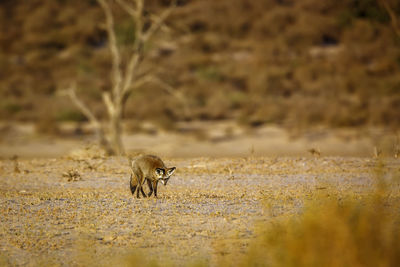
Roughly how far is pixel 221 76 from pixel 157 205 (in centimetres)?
2833

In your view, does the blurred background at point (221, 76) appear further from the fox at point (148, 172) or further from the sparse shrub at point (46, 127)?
the fox at point (148, 172)

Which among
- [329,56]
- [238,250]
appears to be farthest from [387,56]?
[238,250]

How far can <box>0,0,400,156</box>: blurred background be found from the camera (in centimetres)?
2419

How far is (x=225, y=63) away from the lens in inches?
1532

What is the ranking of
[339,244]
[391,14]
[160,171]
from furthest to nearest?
[391,14] < [160,171] < [339,244]

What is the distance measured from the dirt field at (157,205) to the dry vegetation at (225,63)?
416 inches

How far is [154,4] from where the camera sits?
44781 mm

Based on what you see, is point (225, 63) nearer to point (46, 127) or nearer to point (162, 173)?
point (46, 127)

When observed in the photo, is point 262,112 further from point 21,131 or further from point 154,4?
point 154,4

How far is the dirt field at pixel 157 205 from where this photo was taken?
6.33 metres

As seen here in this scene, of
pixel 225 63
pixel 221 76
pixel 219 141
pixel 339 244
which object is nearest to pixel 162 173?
pixel 339 244

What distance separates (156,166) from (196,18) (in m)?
38.2

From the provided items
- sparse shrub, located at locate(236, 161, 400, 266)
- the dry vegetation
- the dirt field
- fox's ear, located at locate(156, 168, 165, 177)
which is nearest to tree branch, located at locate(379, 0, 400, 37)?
the dry vegetation

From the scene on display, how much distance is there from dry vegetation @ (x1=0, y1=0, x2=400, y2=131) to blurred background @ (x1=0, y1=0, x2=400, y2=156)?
0.27 ft
